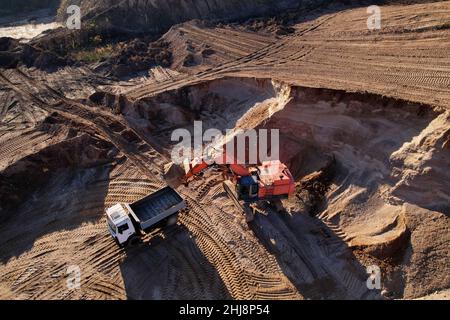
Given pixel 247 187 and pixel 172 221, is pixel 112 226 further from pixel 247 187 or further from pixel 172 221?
pixel 247 187

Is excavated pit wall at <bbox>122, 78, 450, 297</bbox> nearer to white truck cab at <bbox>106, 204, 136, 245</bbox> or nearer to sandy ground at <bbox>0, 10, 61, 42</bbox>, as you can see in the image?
white truck cab at <bbox>106, 204, 136, 245</bbox>

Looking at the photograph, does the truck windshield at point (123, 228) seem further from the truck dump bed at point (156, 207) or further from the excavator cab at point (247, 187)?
the excavator cab at point (247, 187)

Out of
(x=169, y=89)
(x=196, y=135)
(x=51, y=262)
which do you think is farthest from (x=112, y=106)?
(x=51, y=262)

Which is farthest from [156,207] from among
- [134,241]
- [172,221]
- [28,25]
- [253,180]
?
[28,25]

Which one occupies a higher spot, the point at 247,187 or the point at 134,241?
the point at 247,187

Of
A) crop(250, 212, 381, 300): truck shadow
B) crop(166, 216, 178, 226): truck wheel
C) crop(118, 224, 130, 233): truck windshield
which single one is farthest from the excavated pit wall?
crop(118, 224, 130, 233): truck windshield

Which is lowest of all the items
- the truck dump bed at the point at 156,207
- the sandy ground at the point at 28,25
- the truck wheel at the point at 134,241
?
the truck wheel at the point at 134,241

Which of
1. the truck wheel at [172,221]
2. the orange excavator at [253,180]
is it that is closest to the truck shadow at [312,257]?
the orange excavator at [253,180]
